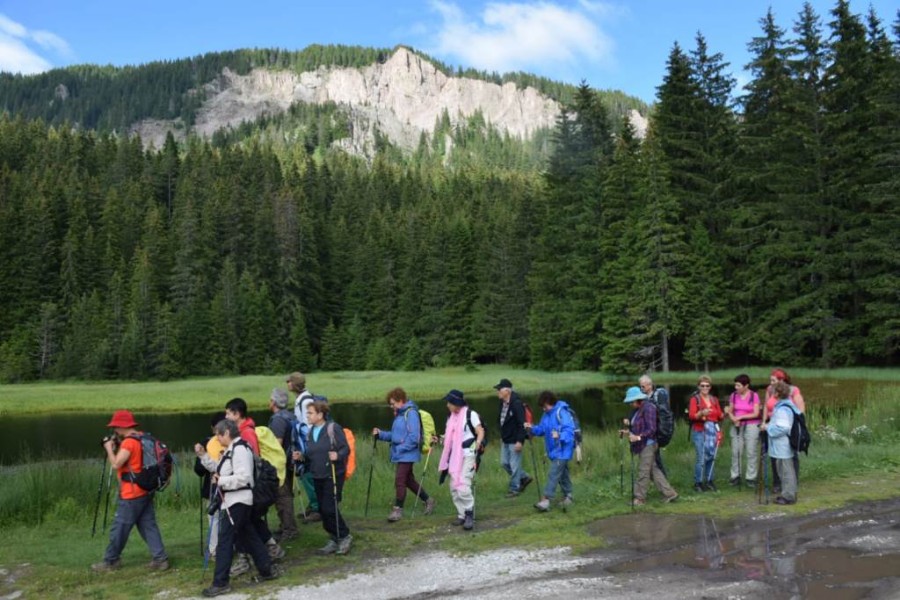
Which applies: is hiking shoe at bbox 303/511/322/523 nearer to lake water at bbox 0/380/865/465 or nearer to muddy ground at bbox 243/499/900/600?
muddy ground at bbox 243/499/900/600

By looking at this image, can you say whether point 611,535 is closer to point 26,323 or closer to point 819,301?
point 819,301

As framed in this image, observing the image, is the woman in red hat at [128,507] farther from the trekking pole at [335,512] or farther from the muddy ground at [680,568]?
the muddy ground at [680,568]

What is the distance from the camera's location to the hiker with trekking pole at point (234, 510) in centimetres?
757

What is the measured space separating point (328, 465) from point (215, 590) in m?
2.12

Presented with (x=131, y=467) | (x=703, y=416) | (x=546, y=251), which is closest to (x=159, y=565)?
(x=131, y=467)

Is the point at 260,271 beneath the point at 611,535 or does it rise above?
above

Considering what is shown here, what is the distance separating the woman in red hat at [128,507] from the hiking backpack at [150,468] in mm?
43

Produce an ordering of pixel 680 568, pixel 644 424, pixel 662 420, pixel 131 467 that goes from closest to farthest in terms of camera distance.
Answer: pixel 680 568 < pixel 131 467 < pixel 644 424 < pixel 662 420

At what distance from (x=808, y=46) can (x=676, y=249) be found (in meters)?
15.3

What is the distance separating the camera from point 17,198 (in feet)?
302

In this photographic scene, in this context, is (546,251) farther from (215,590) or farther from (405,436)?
(215,590)

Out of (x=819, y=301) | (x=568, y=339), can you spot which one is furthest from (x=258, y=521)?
(x=568, y=339)

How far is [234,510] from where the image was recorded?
763 cm

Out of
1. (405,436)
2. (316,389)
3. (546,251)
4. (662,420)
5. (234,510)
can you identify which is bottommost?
(316,389)
